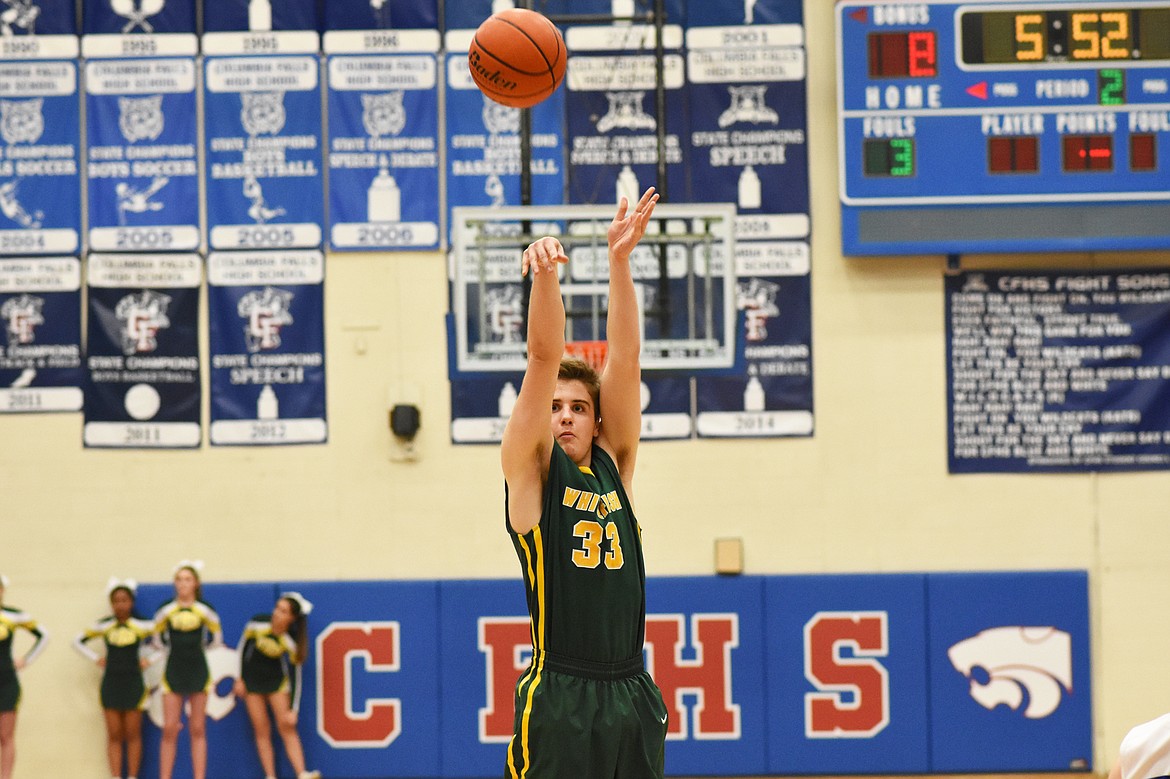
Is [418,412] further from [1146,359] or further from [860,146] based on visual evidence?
[1146,359]

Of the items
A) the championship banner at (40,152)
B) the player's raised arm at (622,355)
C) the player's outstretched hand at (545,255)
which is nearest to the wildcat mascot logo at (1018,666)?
the player's raised arm at (622,355)

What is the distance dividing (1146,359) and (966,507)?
1.60 meters

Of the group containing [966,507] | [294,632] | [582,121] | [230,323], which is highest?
[582,121]

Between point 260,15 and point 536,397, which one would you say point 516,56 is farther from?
point 260,15

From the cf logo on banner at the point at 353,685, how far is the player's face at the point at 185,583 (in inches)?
36.7

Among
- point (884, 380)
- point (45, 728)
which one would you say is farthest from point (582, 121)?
point (45, 728)

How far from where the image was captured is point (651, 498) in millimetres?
9469

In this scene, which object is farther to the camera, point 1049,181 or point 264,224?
point 264,224

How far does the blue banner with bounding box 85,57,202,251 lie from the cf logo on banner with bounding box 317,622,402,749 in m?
2.93

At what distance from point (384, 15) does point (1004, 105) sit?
4.22 meters

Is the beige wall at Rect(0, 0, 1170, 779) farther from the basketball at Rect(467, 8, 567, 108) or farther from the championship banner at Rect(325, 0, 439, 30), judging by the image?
the basketball at Rect(467, 8, 567, 108)

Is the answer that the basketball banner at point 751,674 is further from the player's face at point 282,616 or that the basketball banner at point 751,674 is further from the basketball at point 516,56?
the basketball at point 516,56

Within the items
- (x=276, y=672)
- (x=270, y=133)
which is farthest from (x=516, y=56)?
(x=276, y=672)

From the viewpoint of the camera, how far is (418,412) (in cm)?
944
